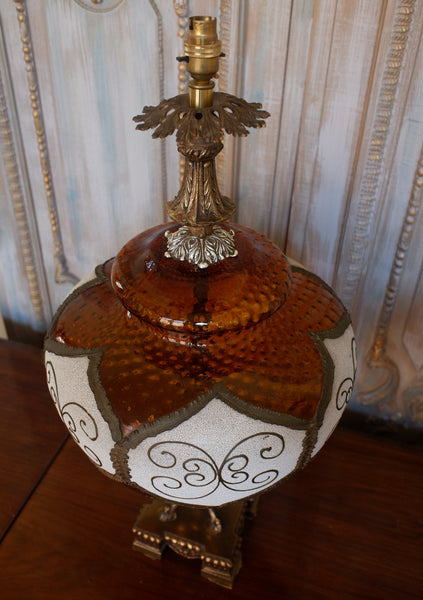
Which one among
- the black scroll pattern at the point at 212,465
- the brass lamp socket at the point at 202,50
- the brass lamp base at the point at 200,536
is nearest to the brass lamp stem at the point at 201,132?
the brass lamp socket at the point at 202,50

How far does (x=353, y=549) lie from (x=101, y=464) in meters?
0.34

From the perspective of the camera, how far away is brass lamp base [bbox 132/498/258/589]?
23.2 inches

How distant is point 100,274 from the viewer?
53 centimetres

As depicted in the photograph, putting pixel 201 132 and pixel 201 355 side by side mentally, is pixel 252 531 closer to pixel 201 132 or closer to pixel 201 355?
pixel 201 355

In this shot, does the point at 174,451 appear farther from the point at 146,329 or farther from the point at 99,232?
the point at 99,232

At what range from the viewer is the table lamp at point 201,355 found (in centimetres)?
41

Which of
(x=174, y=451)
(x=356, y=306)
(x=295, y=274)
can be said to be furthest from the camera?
(x=356, y=306)

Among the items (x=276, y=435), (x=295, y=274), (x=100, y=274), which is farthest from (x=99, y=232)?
(x=276, y=435)

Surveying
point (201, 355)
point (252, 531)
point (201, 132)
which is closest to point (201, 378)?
point (201, 355)

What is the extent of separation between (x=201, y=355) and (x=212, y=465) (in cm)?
9

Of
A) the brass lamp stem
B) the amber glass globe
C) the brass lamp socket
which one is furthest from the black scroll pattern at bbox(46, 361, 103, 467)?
the brass lamp socket

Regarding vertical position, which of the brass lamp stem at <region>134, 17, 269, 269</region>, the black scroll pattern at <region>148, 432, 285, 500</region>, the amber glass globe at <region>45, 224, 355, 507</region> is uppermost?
the brass lamp stem at <region>134, 17, 269, 269</region>

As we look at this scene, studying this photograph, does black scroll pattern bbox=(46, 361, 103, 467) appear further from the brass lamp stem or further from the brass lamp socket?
the brass lamp socket

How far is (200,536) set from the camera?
0.61 meters
